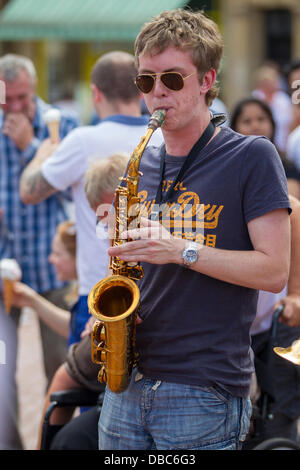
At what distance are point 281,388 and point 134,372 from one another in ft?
3.83

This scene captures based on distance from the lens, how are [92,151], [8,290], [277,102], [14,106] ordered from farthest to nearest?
1. [277,102]
2. [14,106]
3. [8,290]
4. [92,151]

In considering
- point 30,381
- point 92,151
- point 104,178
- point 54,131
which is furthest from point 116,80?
point 30,381

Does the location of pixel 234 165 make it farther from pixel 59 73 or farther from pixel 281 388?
pixel 59 73

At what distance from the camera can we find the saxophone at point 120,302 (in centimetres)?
220

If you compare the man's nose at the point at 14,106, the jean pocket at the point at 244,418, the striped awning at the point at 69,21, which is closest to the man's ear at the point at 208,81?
the jean pocket at the point at 244,418

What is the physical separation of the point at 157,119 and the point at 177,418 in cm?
89

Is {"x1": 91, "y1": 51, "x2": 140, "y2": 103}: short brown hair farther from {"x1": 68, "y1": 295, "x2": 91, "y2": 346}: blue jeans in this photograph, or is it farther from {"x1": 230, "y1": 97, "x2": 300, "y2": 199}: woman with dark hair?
{"x1": 230, "y1": 97, "x2": 300, "y2": 199}: woman with dark hair

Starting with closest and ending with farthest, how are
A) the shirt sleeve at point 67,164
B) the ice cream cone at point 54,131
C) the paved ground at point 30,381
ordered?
the shirt sleeve at point 67,164 → the ice cream cone at point 54,131 → the paved ground at point 30,381

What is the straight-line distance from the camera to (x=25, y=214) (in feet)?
14.3

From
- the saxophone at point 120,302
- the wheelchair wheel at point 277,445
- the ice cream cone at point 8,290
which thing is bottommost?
the wheelchair wheel at point 277,445

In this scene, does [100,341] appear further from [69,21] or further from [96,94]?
[69,21]

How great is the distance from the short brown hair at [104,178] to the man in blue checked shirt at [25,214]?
139 cm

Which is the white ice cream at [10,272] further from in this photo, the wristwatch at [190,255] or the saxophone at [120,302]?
the wristwatch at [190,255]

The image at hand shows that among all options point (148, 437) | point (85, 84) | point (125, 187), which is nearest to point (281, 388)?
point (148, 437)
